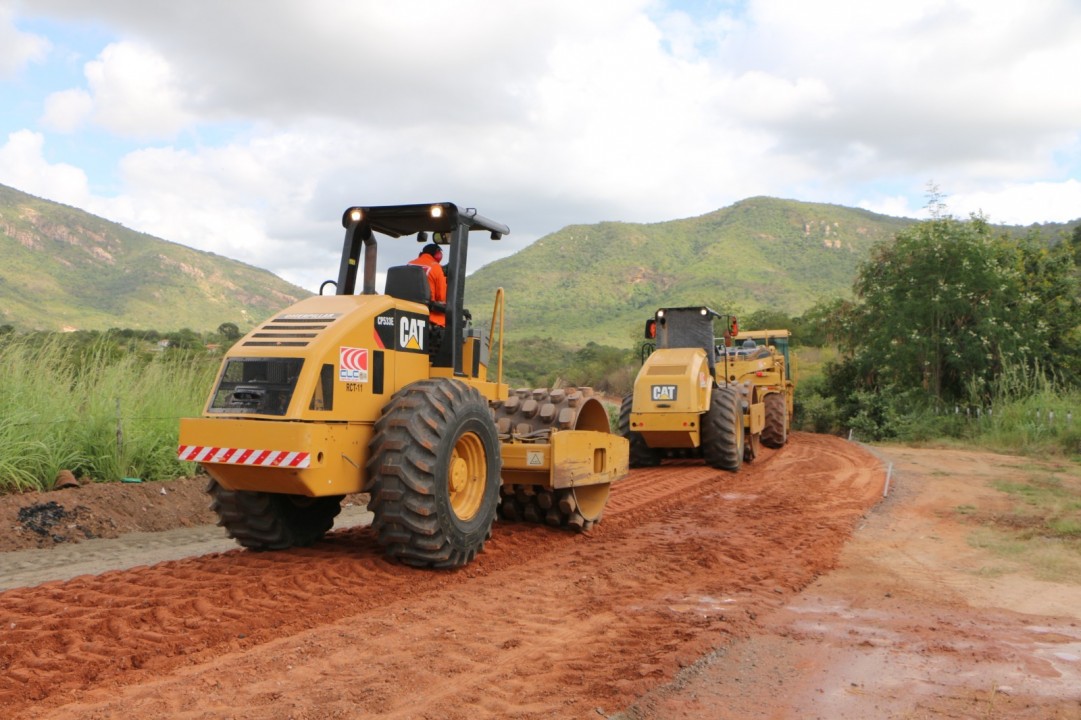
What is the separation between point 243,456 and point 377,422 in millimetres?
927

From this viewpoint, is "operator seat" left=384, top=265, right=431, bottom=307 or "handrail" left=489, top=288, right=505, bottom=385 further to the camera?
"handrail" left=489, top=288, right=505, bottom=385

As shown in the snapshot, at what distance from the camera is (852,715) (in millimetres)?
3715

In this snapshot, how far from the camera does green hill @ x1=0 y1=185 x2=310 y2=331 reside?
66688mm

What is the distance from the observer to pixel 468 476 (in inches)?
265

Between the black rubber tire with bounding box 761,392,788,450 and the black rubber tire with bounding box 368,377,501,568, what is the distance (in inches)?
512

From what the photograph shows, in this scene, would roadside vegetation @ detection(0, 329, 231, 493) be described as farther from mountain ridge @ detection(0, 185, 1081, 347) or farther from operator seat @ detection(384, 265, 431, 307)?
mountain ridge @ detection(0, 185, 1081, 347)

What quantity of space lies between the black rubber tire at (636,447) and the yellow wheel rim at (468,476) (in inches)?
302

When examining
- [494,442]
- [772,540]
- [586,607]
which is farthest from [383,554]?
[772,540]

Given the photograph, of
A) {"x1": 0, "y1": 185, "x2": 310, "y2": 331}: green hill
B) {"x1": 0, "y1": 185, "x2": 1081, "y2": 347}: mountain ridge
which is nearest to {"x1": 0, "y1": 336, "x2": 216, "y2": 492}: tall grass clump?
{"x1": 0, "y1": 185, "x2": 310, "y2": 331}: green hill

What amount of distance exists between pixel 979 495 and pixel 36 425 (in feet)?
36.6

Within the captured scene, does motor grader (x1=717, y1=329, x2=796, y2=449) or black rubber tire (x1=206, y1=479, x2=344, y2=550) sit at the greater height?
motor grader (x1=717, y1=329, x2=796, y2=449)

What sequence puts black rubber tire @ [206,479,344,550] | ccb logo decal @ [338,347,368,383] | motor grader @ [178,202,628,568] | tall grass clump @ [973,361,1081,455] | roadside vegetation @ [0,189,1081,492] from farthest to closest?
tall grass clump @ [973,361,1081,455]
roadside vegetation @ [0,189,1081,492]
black rubber tire @ [206,479,344,550]
ccb logo decal @ [338,347,368,383]
motor grader @ [178,202,628,568]

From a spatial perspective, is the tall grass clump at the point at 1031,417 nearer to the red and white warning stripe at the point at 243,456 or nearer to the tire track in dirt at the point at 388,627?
the tire track in dirt at the point at 388,627

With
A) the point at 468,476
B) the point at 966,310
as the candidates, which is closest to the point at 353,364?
the point at 468,476
